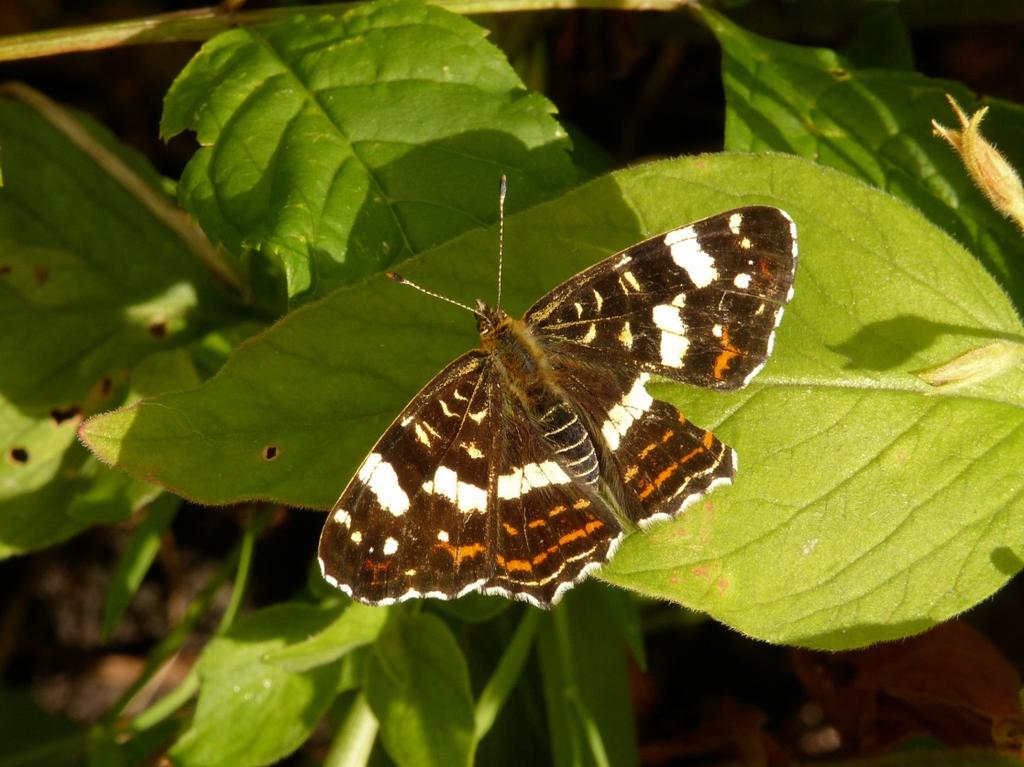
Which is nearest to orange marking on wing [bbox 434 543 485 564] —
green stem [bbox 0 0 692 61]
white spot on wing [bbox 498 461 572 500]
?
white spot on wing [bbox 498 461 572 500]

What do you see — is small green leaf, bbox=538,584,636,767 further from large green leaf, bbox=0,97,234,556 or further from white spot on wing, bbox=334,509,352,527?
large green leaf, bbox=0,97,234,556

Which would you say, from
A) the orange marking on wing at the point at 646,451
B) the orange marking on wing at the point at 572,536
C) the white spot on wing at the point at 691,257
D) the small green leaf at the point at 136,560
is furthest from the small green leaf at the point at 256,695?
the white spot on wing at the point at 691,257

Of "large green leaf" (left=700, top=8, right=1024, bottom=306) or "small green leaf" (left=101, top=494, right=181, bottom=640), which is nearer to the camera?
"large green leaf" (left=700, top=8, right=1024, bottom=306)

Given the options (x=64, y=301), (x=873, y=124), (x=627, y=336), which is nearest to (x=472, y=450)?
(x=627, y=336)

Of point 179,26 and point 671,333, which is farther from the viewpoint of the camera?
point 179,26

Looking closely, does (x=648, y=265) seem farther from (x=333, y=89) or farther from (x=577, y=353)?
(x=333, y=89)

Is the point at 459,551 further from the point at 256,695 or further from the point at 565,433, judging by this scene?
the point at 256,695

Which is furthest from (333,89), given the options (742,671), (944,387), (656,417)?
(742,671)
